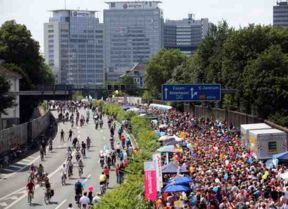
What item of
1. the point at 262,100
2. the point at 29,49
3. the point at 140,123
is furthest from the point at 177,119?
the point at 29,49

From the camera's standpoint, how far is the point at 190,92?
67.2 metres

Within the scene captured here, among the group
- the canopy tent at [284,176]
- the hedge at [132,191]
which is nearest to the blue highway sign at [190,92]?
the hedge at [132,191]

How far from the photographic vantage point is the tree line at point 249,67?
6956cm

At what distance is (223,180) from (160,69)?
11135cm

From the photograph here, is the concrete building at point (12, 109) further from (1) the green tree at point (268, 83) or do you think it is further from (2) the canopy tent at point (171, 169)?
(2) the canopy tent at point (171, 169)

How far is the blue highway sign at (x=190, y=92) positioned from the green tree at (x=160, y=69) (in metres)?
76.3

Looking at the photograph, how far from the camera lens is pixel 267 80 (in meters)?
69.7

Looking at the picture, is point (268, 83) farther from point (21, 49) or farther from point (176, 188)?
point (21, 49)

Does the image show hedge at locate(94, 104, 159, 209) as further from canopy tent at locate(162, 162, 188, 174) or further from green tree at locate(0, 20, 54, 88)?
green tree at locate(0, 20, 54, 88)

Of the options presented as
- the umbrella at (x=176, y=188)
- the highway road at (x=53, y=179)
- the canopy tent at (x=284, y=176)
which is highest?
the canopy tent at (x=284, y=176)

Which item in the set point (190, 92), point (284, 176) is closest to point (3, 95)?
point (190, 92)

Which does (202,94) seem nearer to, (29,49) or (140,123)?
(140,123)

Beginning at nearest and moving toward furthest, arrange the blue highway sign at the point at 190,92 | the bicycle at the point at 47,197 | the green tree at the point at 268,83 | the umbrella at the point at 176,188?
1. the umbrella at the point at 176,188
2. the bicycle at the point at 47,197
3. the blue highway sign at the point at 190,92
4. the green tree at the point at 268,83

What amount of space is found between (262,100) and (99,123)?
29.6m
